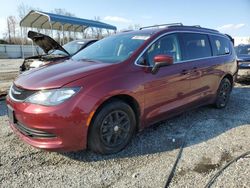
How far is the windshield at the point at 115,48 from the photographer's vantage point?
4.03 m

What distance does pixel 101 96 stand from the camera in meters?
3.32

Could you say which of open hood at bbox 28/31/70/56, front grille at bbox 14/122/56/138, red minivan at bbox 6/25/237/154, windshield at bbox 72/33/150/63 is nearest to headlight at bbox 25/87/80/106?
red minivan at bbox 6/25/237/154

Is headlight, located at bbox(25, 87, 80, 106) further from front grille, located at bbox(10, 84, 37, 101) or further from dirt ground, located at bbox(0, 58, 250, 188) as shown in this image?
dirt ground, located at bbox(0, 58, 250, 188)

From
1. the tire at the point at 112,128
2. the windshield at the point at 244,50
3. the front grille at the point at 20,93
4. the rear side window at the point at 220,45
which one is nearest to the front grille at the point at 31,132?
the front grille at the point at 20,93

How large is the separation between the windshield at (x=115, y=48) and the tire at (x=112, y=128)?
739mm

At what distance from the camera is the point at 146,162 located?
346cm

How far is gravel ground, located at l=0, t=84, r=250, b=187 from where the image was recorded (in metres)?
3.01

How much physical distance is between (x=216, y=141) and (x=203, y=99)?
1.29 meters

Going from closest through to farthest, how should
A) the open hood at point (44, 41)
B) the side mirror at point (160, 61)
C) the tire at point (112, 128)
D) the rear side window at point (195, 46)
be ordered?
the tire at point (112, 128) < the side mirror at point (160, 61) < the rear side window at point (195, 46) < the open hood at point (44, 41)

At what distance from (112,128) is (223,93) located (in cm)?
344

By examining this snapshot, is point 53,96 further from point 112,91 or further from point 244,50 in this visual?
point 244,50

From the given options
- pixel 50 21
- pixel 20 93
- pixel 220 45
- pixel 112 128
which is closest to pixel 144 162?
pixel 112 128

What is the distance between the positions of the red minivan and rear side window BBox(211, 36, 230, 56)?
0.56 m

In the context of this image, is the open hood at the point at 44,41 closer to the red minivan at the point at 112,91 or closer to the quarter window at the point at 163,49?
the red minivan at the point at 112,91
